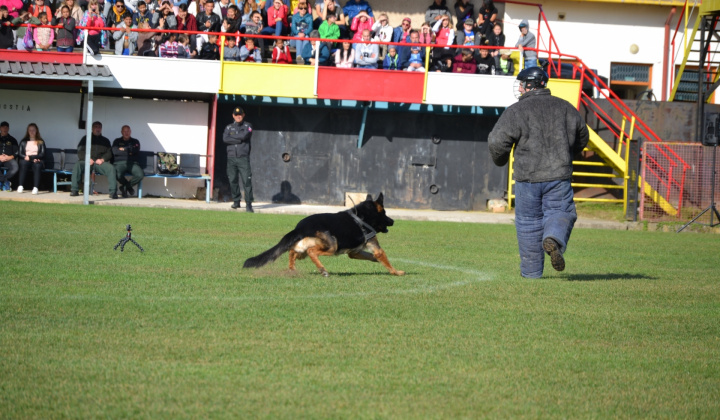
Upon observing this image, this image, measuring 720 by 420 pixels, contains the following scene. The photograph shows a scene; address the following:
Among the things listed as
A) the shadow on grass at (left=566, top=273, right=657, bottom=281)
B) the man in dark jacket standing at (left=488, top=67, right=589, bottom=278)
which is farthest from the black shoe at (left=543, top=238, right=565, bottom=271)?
the shadow on grass at (left=566, top=273, right=657, bottom=281)

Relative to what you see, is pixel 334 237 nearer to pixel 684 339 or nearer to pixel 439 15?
pixel 684 339

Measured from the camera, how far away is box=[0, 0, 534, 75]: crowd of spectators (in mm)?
22562

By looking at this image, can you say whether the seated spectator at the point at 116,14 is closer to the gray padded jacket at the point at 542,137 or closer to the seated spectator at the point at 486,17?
the seated spectator at the point at 486,17

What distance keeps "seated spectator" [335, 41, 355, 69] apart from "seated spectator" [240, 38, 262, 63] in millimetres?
2098

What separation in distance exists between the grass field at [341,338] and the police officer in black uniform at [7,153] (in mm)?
11519

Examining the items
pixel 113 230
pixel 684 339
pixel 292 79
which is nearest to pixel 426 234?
pixel 113 230

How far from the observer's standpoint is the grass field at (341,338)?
4.64m

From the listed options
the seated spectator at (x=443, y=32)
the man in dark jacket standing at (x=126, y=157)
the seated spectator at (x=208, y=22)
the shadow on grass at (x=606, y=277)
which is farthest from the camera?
the seated spectator at (x=443, y=32)

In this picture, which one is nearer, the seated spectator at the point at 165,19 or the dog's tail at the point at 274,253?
the dog's tail at the point at 274,253

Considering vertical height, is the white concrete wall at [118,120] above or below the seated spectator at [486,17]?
below

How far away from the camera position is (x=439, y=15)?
84.1 feet

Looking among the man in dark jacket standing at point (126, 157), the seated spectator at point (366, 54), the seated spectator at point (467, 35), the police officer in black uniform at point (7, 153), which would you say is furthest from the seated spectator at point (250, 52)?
the police officer in black uniform at point (7, 153)

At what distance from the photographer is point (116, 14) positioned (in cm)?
2367

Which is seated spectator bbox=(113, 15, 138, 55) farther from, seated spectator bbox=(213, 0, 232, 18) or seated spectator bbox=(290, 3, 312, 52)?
seated spectator bbox=(290, 3, 312, 52)
